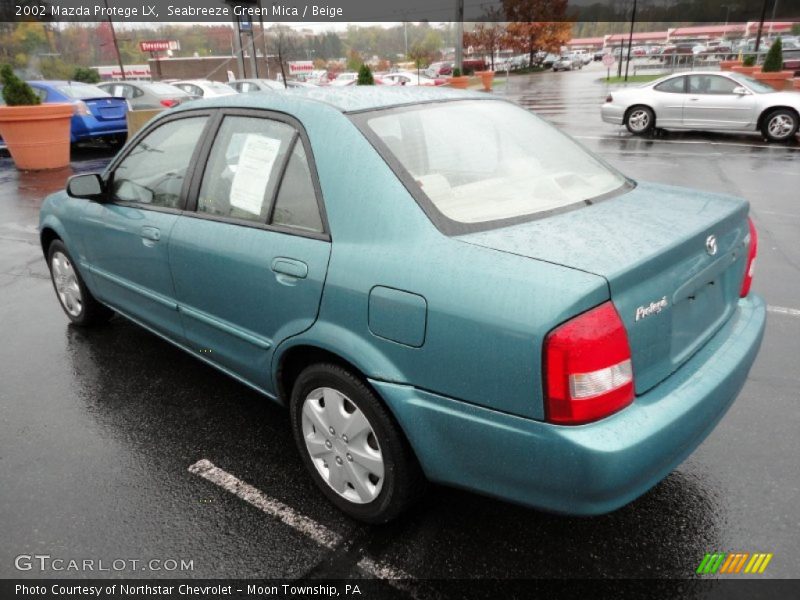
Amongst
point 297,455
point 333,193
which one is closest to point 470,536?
point 297,455

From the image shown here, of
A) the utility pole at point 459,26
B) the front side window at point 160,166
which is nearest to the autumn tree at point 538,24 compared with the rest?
Result: the utility pole at point 459,26

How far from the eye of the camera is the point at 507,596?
2186 mm

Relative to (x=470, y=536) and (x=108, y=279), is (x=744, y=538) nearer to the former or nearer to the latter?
(x=470, y=536)

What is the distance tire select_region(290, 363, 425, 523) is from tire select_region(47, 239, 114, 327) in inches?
101

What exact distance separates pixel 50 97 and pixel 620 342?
14.7 m

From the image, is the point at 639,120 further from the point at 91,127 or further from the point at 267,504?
the point at 267,504

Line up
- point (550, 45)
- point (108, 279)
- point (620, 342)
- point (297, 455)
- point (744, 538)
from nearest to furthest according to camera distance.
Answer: point (620, 342), point (744, 538), point (297, 455), point (108, 279), point (550, 45)

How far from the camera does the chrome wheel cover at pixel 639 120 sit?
14.0 metres

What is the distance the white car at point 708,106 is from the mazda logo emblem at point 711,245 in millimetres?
12220

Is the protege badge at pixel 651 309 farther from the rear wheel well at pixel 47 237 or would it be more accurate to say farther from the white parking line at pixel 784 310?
the rear wheel well at pixel 47 237

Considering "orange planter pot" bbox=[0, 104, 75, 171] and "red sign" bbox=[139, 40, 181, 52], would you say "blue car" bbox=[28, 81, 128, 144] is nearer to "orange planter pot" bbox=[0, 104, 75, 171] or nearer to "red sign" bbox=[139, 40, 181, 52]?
"orange planter pot" bbox=[0, 104, 75, 171]

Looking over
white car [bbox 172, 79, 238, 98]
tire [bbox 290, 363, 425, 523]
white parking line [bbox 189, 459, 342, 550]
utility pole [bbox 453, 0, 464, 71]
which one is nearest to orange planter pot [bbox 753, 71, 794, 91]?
utility pole [bbox 453, 0, 464, 71]

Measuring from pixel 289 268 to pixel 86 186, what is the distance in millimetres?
1883

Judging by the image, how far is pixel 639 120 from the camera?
14102 mm
